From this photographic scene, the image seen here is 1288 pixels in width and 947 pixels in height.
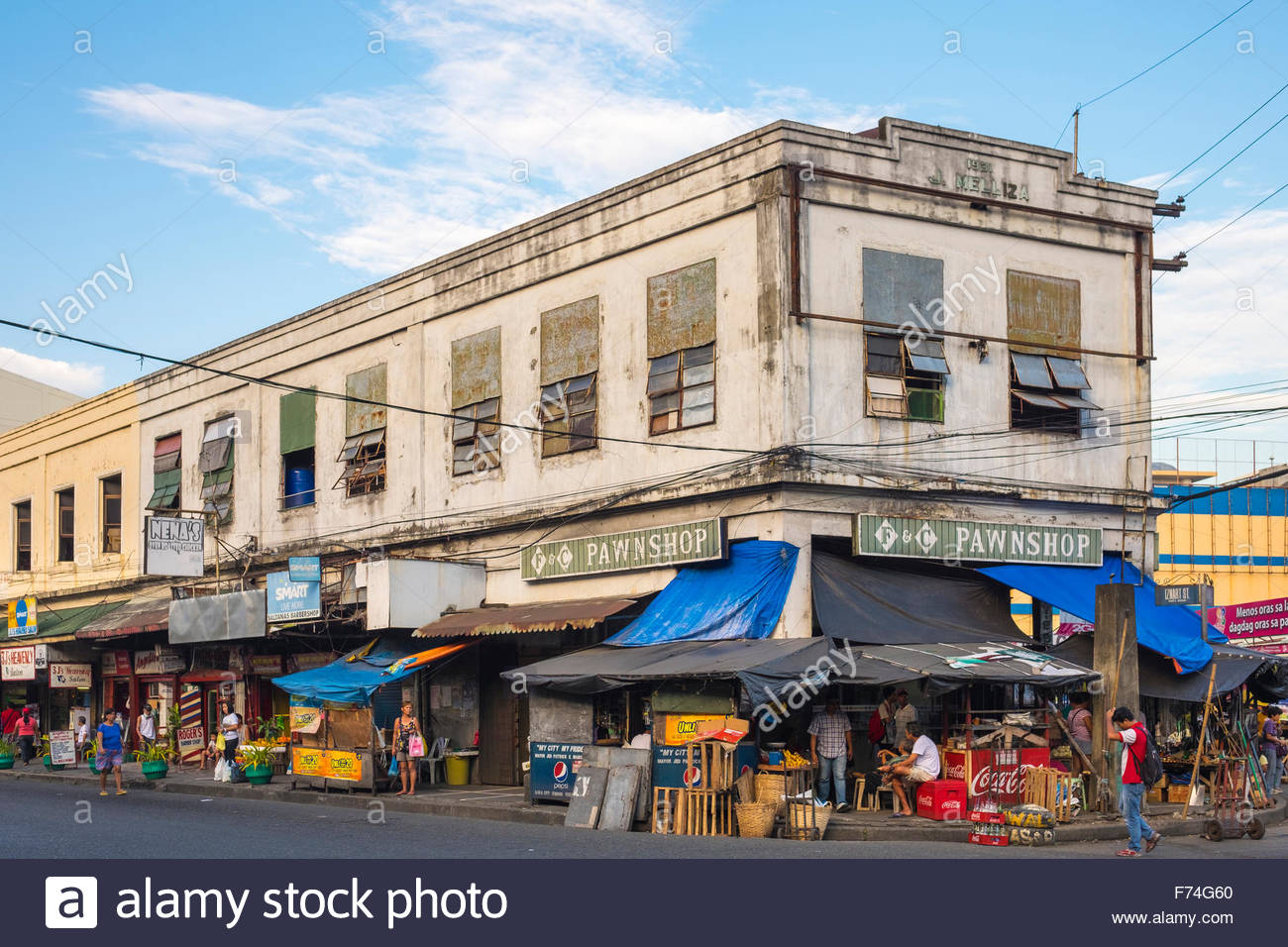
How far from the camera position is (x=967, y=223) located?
23.9 metres

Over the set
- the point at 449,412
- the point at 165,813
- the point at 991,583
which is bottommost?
the point at 165,813

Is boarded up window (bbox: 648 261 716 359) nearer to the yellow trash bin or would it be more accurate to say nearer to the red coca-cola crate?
the red coca-cola crate

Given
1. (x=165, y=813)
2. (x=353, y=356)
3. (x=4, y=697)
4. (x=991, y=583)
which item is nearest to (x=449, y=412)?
(x=353, y=356)

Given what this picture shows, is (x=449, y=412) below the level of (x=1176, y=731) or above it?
above

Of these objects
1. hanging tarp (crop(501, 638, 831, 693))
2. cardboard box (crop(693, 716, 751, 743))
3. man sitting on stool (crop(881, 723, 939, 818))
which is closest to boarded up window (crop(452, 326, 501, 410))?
hanging tarp (crop(501, 638, 831, 693))

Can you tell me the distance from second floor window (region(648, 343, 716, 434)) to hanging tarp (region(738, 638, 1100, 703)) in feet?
15.4

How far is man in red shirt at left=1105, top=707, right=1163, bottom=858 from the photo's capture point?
53.5ft

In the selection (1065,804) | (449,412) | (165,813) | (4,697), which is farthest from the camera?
(4,697)

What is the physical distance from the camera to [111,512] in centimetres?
4172

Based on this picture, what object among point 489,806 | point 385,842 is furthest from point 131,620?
point 385,842

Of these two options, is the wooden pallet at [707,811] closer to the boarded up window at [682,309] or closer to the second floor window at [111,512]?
the boarded up window at [682,309]

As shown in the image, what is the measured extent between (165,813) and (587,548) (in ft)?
25.3

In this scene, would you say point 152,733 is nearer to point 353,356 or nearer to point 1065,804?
point 353,356

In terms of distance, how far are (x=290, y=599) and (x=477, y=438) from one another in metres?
5.42
